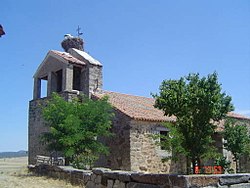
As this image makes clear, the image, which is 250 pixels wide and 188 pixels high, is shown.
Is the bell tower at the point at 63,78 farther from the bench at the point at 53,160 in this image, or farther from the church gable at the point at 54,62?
the bench at the point at 53,160

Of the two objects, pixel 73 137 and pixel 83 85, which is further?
pixel 83 85

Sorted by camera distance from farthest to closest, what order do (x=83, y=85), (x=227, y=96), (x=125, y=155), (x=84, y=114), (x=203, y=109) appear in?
(x=83, y=85)
(x=125, y=155)
(x=84, y=114)
(x=227, y=96)
(x=203, y=109)

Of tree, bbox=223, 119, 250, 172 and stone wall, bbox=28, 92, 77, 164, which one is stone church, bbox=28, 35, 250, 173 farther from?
tree, bbox=223, 119, 250, 172

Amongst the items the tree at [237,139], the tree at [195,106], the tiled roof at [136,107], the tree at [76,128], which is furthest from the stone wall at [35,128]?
the tree at [195,106]

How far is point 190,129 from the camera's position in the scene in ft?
25.0

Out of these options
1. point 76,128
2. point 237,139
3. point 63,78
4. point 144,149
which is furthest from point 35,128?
point 237,139

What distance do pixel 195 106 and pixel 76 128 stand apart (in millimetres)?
6441

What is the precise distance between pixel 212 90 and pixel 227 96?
721mm

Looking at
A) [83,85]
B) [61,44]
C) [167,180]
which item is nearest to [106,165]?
[83,85]

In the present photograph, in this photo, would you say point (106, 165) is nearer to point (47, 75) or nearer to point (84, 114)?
point (84, 114)

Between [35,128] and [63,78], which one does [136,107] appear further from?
[35,128]

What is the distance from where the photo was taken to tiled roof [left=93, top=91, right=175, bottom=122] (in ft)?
50.4

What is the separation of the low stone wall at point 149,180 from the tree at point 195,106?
1.66 meters

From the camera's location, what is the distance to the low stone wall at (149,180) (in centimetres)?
546
